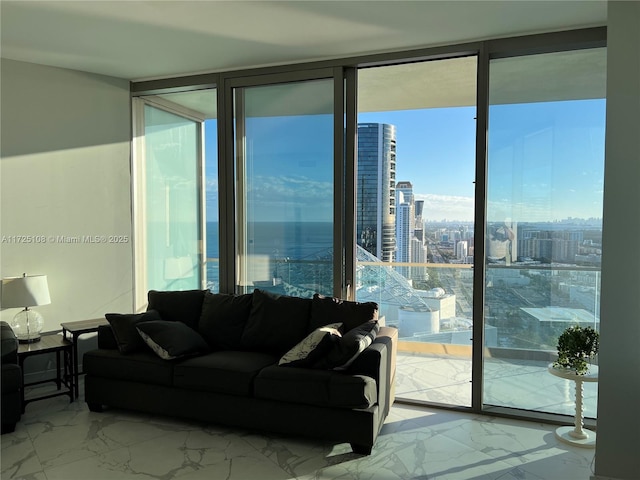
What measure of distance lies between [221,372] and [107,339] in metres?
1.13

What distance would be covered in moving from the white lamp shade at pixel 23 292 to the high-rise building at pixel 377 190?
2682 millimetres

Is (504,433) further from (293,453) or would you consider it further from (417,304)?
(417,304)

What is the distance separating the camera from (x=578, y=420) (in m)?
3.30

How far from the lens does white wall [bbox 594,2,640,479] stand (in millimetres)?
2428

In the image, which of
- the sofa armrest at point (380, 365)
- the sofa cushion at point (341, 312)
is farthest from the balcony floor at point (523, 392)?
the sofa cushion at point (341, 312)

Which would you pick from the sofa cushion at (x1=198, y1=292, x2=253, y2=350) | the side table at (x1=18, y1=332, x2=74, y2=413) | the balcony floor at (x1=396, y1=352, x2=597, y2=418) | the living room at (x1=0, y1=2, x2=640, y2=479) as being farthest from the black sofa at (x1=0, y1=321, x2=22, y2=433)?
the balcony floor at (x1=396, y1=352, x2=597, y2=418)

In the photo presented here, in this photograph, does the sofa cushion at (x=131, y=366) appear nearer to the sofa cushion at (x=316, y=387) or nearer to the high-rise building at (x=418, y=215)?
the sofa cushion at (x=316, y=387)

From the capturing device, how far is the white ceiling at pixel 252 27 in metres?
3.07

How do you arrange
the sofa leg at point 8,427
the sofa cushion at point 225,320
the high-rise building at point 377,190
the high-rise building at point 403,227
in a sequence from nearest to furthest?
the sofa leg at point 8,427, the sofa cushion at point 225,320, the high-rise building at point 377,190, the high-rise building at point 403,227

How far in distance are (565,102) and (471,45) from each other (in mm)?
809

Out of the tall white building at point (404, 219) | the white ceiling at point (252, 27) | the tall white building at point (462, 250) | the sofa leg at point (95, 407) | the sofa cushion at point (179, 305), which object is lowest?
the sofa leg at point (95, 407)

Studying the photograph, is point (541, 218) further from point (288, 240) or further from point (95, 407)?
point (95, 407)

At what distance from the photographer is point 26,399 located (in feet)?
12.9

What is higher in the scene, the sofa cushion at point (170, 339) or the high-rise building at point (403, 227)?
the high-rise building at point (403, 227)
